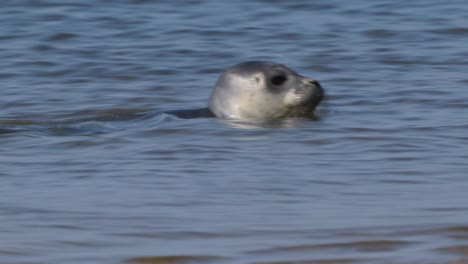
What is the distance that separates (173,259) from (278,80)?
3.89 metres

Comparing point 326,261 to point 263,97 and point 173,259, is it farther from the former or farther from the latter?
point 263,97

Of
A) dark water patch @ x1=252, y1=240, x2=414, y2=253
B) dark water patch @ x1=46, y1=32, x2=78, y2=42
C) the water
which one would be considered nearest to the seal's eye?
the water

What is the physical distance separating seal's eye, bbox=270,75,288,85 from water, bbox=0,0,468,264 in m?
0.36

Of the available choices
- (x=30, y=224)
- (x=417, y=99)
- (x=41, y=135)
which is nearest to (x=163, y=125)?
(x=41, y=135)

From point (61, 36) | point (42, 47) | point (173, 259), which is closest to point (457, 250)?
point (173, 259)

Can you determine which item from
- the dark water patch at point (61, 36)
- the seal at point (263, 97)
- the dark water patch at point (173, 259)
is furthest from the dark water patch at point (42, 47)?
the dark water patch at point (173, 259)

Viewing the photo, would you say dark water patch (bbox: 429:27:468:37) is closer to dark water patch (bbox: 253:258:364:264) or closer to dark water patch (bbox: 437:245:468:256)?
dark water patch (bbox: 437:245:468:256)

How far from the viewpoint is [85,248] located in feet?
15.6

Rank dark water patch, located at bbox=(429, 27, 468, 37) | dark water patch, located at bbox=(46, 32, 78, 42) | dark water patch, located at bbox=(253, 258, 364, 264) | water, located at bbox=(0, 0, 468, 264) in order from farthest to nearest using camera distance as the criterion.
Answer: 1. dark water patch, located at bbox=(46, 32, 78, 42)
2. dark water patch, located at bbox=(429, 27, 468, 37)
3. water, located at bbox=(0, 0, 468, 264)
4. dark water patch, located at bbox=(253, 258, 364, 264)

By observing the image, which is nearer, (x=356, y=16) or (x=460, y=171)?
(x=460, y=171)

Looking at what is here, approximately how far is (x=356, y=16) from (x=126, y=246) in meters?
8.68

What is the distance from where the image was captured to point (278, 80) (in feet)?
27.5

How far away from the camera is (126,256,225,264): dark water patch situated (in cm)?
456

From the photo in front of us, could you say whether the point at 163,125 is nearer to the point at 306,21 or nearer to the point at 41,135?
the point at 41,135
